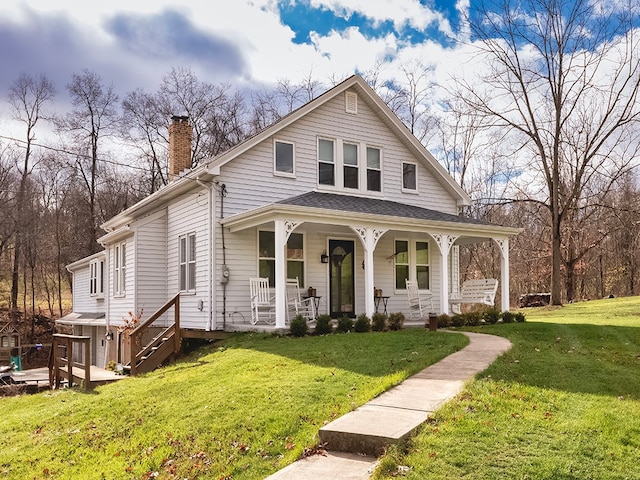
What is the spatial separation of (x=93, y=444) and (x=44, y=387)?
8.95m

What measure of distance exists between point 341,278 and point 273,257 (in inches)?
85.5

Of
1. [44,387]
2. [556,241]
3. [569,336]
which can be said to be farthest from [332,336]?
[556,241]

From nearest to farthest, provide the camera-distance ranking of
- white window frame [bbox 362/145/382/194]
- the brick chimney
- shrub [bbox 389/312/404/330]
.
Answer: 1. shrub [bbox 389/312/404/330]
2. white window frame [bbox 362/145/382/194]
3. the brick chimney

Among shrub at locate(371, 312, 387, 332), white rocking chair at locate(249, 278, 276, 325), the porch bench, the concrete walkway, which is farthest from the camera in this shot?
the porch bench

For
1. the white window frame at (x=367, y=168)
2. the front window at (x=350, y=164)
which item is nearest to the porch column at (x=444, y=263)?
the white window frame at (x=367, y=168)

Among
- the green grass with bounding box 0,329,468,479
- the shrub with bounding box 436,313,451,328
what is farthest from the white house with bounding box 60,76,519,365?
the green grass with bounding box 0,329,468,479

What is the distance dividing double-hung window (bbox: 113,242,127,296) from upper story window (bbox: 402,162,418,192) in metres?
8.73

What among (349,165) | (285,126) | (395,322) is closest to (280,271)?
(395,322)

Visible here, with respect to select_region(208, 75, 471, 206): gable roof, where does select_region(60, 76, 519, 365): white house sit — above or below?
below

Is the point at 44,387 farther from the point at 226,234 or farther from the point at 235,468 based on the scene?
the point at 235,468

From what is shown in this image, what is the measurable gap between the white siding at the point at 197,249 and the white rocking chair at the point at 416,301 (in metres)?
5.83

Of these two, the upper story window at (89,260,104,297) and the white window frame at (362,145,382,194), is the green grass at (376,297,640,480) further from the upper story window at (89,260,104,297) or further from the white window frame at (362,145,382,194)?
the upper story window at (89,260,104,297)

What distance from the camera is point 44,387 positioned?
15750 millimetres

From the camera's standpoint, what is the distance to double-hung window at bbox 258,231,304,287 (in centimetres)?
1500
